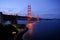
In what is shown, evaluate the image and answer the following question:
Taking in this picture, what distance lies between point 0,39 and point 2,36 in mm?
511

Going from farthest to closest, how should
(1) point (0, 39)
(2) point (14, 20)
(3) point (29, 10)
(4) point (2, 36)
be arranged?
(3) point (29, 10) < (2) point (14, 20) < (4) point (2, 36) < (1) point (0, 39)

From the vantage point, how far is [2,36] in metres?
6.31

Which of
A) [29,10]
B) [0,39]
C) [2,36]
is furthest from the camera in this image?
[29,10]

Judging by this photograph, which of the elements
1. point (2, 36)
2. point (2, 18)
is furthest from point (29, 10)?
point (2, 36)

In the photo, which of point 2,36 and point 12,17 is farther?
point 12,17

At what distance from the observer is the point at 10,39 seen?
587cm

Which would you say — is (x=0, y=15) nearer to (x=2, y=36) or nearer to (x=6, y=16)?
(x=6, y=16)

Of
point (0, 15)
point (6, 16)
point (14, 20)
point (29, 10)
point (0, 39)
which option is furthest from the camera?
point (29, 10)

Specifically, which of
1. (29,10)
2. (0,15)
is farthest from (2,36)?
(29,10)

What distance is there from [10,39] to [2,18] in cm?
750

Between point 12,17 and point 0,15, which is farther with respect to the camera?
point 12,17

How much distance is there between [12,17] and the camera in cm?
1498

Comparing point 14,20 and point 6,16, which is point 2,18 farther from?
point 14,20

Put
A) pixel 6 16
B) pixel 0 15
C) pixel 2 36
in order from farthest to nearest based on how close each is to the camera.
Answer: pixel 6 16 → pixel 0 15 → pixel 2 36
